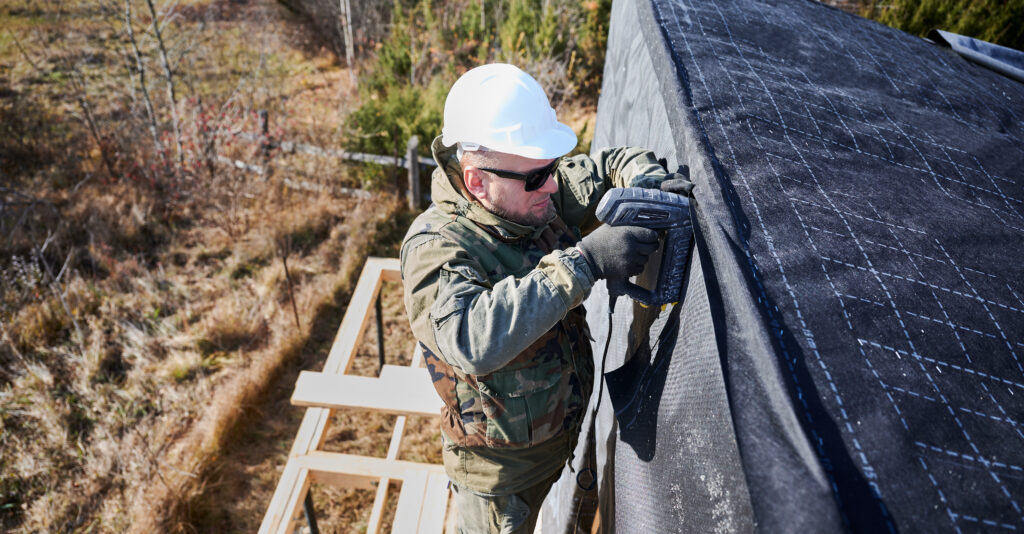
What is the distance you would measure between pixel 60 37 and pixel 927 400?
12973 millimetres

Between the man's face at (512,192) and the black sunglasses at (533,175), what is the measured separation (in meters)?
0.01

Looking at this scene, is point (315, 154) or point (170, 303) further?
point (315, 154)

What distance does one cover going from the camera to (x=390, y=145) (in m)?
6.57

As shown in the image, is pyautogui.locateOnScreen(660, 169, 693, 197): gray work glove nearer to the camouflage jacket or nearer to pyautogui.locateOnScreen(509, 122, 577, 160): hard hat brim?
the camouflage jacket

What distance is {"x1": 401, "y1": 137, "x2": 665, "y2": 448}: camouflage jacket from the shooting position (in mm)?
1445

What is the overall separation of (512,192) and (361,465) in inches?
78.9

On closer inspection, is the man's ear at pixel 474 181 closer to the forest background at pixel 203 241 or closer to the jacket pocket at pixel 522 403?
the jacket pocket at pixel 522 403

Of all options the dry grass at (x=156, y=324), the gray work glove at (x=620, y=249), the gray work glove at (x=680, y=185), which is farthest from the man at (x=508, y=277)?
the dry grass at (x=156, y=324)

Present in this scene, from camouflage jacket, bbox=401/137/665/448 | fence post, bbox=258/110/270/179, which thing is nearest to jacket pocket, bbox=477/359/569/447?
camouflage jacket, bbox=401/137/665/448

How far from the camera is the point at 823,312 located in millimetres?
1071

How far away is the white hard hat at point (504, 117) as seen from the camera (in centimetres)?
166

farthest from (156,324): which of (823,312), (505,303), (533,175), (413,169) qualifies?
(823,312)

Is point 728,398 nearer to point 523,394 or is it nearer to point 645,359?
point 645,359

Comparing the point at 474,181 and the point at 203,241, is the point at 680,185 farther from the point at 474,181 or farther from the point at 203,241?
the point at 203,241
